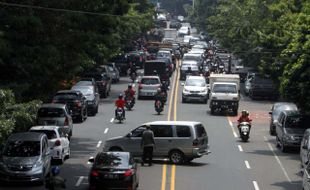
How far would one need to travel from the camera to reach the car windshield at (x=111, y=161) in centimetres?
2734

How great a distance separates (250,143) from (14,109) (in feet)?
49.1

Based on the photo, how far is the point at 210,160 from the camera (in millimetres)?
36219

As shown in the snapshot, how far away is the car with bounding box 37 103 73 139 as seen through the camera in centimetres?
4009

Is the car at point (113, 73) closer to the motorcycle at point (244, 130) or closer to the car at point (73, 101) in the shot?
the car at point (73, 101)

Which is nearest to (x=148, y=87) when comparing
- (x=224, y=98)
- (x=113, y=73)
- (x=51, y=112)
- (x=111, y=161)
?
(x=224, y=98)

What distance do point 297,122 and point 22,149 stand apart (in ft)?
48.2

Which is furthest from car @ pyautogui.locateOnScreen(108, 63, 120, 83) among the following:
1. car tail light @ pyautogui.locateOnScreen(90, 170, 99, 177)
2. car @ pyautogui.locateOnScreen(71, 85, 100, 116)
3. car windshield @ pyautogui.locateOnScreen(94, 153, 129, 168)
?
car tail light @ pyautogui.locateOnScreen(90, 170, 99, 177)

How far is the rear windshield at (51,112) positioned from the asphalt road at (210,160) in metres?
1.51

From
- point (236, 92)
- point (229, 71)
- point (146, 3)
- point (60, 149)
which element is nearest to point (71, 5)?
point (60, 149)

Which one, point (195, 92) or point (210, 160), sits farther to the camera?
point (195, 92)

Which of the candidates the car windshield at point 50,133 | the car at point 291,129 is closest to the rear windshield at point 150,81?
the car at point 291,129

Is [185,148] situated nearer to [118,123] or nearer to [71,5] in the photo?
[71,5]

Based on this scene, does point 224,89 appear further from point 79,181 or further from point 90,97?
point 79,181

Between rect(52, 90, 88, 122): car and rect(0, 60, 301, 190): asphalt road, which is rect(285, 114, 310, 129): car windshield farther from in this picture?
rect(52, 90, 88, 122): car
